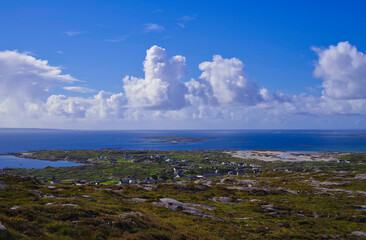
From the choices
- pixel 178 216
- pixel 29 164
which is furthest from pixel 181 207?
pixel 29 164

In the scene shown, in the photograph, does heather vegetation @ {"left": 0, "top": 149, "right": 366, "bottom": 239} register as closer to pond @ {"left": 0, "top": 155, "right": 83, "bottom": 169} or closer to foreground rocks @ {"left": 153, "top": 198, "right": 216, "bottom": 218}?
foreground rocks @ {"left": 153, "top": 198, "right": 216, "bottom": 218}

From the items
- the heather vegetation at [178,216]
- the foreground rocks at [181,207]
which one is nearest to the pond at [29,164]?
the heather vegetation at [178,216]

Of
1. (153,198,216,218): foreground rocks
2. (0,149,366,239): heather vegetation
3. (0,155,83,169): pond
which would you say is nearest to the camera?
(0,149,366,239): heather vegetation

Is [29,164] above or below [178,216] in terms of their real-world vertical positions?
below

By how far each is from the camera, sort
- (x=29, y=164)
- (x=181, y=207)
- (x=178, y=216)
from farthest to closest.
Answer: (x=29, y=164), (x=181, y=207), (x=178, y=216)

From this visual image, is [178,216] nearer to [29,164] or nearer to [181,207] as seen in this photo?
[181,207]

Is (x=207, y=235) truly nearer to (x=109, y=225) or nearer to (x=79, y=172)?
(x=109, y=225)

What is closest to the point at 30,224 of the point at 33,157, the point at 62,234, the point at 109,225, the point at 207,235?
the point at 62,234

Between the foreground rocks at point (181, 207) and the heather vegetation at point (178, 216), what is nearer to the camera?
the heather vegetation at point (178, 216)

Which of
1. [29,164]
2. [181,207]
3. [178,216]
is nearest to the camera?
[178,216]

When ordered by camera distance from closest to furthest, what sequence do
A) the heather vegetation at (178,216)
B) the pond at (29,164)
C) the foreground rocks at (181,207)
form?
1. the heather vegetation at (178,216)
2. the foreground rocks at (181,207)
3. the pond at (29,164)

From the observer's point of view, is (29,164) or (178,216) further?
(29,164)

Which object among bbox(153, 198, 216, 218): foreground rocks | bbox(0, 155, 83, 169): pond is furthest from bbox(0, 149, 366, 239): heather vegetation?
bbox(0, 155, 83, 169): pond

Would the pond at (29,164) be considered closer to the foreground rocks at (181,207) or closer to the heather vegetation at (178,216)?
the heather vegetation at (178,216)
